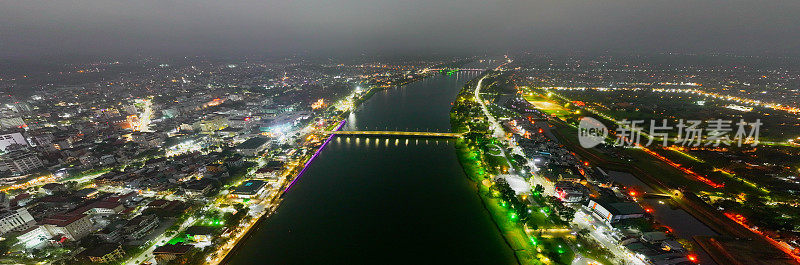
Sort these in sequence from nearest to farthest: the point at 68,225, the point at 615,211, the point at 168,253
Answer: the point at 168,253, the point at 68,225, the point at 615,211

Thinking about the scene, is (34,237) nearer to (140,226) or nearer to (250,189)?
(140,226)

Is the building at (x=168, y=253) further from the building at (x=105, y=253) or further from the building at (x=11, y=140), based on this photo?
the building at (x=11, y=140)

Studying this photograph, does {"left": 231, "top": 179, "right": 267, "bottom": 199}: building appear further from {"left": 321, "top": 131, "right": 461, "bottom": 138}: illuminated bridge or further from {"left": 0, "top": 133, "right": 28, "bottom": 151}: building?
{"left": 0, "top": 133, "right": 28, "bottom": 151}: building

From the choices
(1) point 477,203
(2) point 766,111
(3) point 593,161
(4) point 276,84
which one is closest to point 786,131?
(2) point 766,111

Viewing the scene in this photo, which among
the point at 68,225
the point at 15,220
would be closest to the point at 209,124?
the point at 15,220

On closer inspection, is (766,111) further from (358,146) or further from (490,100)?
(358,146)

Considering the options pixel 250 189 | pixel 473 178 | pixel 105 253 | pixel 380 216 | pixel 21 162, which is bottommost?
pixel 380 216

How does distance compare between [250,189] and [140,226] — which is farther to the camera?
[250,189]
